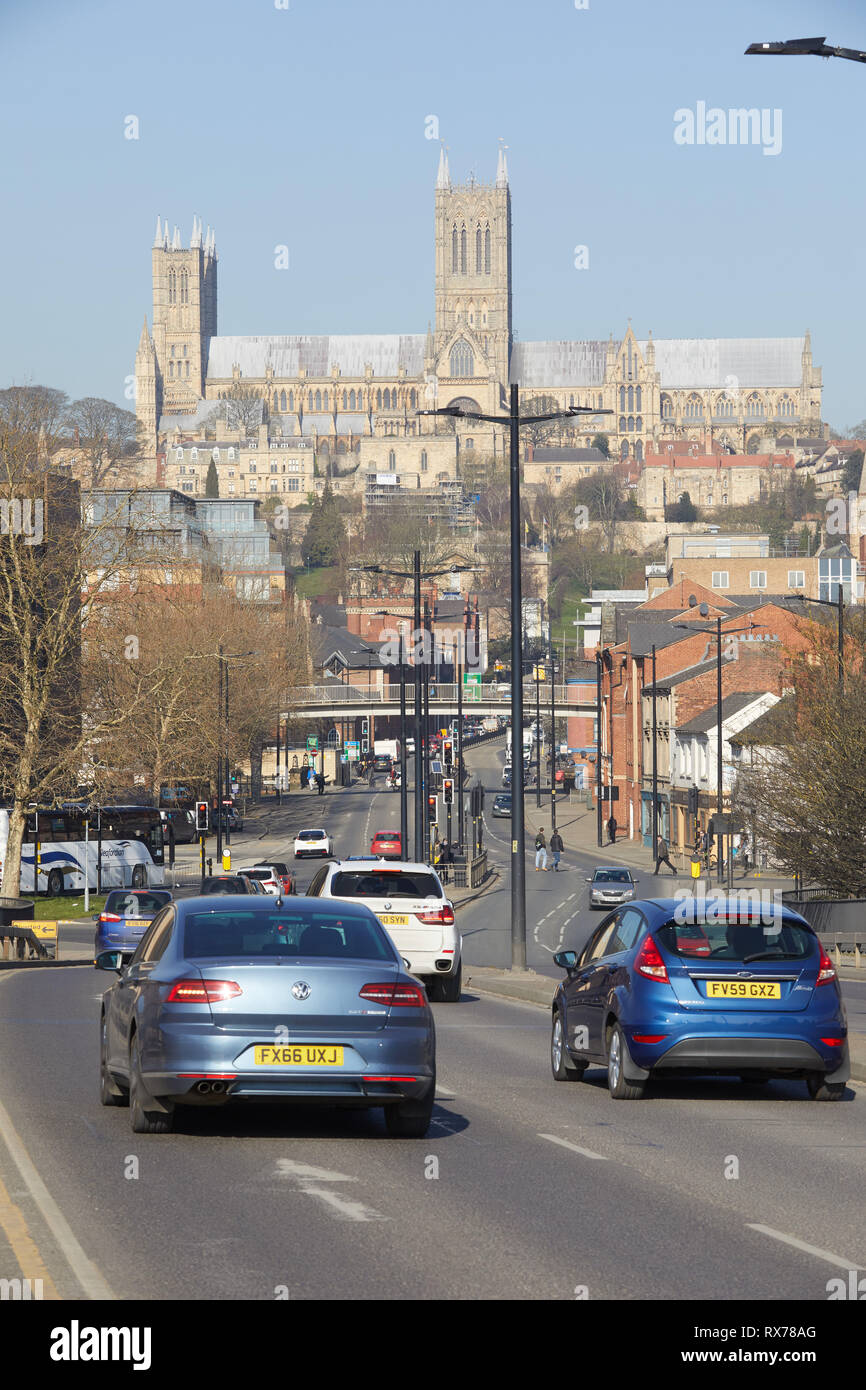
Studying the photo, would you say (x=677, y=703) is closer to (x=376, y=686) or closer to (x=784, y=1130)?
(x=376, y=686)

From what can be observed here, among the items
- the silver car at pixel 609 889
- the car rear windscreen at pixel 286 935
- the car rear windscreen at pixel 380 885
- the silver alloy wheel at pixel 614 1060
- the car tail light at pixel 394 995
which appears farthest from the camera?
the silver car at pixel 609 889

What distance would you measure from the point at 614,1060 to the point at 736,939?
1.37 metres

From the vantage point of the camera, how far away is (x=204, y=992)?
11141 mm

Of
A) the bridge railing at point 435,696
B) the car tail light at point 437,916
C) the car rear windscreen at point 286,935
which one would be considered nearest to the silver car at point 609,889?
the car tail light at point 437,916

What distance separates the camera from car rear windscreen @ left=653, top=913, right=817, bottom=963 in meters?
14.0

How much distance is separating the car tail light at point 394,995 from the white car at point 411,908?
12.5m

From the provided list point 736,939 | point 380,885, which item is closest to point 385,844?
point 380,885

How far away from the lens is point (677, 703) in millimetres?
84500

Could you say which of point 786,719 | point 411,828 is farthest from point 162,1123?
point 411,828

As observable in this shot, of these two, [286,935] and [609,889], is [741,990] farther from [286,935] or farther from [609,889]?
[609,889]

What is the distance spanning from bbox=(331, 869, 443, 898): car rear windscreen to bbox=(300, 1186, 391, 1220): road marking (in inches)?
570

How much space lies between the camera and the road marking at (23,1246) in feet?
25.2

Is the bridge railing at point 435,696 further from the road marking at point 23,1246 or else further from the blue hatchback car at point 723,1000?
the road marking at point 23,1246

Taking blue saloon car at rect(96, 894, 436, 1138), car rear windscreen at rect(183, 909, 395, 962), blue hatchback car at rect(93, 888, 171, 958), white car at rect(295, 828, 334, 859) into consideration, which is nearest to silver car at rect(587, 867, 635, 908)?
blue hatchback car at rect(93, 888, 171, 958)
